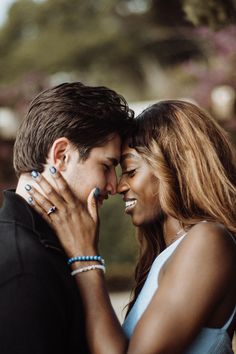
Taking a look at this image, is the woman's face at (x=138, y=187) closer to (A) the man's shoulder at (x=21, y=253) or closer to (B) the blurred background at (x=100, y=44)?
(A) the man's shoulder at (x=21, y=253)

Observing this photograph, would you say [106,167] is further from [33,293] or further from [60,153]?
[33,293]

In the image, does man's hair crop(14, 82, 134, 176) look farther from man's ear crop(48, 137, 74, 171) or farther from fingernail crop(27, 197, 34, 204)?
fingernail crop(27, 197, 34, 204)

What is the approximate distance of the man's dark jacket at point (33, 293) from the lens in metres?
2.03

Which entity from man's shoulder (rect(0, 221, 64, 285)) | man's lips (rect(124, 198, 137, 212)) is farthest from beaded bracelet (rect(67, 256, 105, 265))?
man's lips (rect(124, 198, 137, 212))

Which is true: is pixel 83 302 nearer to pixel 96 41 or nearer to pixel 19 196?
pixel 19 196

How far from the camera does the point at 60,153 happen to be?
2.46 metres

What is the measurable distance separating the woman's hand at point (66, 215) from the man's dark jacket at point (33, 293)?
108mm

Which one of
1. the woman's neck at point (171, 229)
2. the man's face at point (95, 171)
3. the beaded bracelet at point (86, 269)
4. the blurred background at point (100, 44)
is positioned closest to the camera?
the beaded bracelet at point (86, 269)

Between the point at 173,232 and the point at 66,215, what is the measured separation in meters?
0.56

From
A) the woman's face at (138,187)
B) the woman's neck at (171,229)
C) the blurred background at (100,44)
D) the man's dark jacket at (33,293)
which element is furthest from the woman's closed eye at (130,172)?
the blurred background at (100,44)

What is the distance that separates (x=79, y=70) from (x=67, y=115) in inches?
724

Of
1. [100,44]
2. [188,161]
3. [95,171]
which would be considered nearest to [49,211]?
[95,171]

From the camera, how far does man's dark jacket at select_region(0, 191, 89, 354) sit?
2033mm

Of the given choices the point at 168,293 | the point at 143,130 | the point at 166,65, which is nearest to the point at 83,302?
the point at 168,293
